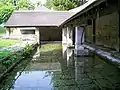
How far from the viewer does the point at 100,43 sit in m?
17.8

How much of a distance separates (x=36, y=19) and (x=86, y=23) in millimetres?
19078

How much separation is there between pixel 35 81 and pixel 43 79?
42 cm

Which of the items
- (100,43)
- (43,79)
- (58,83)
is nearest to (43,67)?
(43,79)

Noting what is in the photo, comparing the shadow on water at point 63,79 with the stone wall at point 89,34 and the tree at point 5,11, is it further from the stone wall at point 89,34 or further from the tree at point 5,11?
the tree at point 5,11

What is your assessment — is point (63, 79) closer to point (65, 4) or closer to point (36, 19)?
point (36, 19)

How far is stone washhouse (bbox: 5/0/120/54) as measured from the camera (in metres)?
6.35

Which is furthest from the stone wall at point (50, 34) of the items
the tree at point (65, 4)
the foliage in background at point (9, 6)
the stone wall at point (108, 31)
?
the foliage in background at point (9, 6)

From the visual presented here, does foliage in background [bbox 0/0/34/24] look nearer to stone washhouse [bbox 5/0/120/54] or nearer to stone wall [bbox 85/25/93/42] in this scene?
stone washhouse [bbox 5/0/120/54]

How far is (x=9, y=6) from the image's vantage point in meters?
50.2

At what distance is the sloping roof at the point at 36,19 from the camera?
27250 millimetres

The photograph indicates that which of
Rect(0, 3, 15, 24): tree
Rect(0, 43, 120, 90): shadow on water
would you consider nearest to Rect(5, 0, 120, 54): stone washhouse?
Rect(0, 43, 120, 90): shadow on water

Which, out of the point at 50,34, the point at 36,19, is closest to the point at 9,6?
the point at 50,34

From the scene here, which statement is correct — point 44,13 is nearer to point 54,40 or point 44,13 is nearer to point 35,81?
point 54,40

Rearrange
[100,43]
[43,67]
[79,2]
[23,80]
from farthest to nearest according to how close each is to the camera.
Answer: [79,2], [100,43], [43,67], [23,80]
